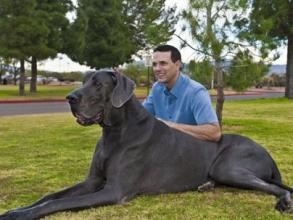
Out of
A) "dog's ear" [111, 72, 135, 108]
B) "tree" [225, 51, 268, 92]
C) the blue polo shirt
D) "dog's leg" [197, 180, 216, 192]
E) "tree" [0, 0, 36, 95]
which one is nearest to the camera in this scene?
"dog's ear" [111, 72, 135, 108]

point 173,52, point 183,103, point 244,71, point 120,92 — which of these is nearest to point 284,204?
point 183,103

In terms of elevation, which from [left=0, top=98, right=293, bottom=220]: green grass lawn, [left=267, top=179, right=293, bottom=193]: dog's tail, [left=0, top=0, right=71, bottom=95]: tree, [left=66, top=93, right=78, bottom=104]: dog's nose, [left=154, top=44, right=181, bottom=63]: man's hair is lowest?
[left=0, top=98, right=293, bottom=220]: green grass lawn

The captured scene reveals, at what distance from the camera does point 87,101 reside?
13.1 feet

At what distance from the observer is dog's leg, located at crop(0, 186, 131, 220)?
12.4 feet

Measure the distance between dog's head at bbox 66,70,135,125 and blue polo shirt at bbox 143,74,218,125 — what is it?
3.41ft

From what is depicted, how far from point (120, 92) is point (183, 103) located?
3.87 feet

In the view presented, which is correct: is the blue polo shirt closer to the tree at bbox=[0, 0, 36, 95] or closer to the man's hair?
the man's hair

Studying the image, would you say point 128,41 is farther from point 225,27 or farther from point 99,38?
point 225,27

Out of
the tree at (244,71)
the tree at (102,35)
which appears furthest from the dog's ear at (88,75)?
the tree at (102,35)

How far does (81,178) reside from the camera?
587 centimetres

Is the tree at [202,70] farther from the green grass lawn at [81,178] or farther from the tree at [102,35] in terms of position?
the tree at [102,35]

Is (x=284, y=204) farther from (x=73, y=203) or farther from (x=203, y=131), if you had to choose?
(x=73, y=203)

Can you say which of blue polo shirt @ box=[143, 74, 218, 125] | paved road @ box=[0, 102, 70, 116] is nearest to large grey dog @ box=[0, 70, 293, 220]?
blue polo shirt @ box=[143, 74, 218, 125]

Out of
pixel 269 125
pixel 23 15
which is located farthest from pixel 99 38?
pixel 269 125
